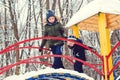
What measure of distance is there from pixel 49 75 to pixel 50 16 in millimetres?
1712

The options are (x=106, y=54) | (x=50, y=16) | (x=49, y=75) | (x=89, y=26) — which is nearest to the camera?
(x=49, y=75)

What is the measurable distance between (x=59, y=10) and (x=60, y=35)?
15534 mm

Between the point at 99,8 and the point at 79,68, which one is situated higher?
the point at 99,8

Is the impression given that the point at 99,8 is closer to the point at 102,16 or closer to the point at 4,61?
the point at 102,16

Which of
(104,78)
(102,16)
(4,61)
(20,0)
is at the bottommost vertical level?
(4,61)

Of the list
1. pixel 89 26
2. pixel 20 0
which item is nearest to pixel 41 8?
pixel 20 0

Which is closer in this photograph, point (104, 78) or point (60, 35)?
point (104, 78)

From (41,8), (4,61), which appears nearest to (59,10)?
(41,8)

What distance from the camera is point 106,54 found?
6.88 m

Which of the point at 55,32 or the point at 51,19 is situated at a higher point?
the point at 51,19

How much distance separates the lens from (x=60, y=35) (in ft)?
25.8

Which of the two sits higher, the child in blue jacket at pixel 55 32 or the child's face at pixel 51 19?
the child's face at pixel 51 19

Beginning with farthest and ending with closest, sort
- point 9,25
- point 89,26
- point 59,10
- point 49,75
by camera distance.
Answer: point 9,25
point 59,10
point 89,26
point 49,75

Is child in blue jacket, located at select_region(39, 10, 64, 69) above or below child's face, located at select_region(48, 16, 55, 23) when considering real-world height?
below
